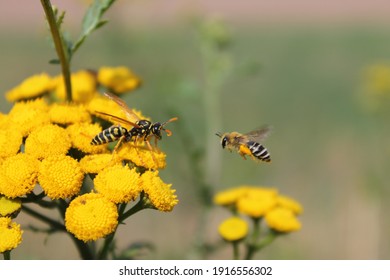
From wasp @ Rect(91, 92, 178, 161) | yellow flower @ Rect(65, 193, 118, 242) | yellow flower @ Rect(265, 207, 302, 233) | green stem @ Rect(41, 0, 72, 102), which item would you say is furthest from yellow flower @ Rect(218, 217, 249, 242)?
green stem @ Rect(41, 0, 72, 102)

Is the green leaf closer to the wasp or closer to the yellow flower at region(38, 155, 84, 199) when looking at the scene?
the wasp

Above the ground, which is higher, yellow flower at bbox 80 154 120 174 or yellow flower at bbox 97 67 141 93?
yellow flower at bbox 97 67 141 93

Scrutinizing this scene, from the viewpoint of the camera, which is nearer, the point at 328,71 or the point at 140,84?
the point at 140,84

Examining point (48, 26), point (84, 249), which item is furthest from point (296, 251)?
point (48, 26)

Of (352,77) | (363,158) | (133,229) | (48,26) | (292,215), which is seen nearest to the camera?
(48,26)

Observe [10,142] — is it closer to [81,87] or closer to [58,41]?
[58,41]

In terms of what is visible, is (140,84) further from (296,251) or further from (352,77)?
(352,77)

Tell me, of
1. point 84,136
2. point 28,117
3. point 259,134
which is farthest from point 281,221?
point 28,117
